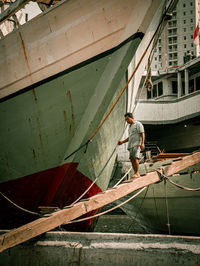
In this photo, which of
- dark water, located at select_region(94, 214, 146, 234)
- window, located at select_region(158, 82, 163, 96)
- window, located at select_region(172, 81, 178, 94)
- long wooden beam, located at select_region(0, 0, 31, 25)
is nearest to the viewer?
long wooden beam, located at select_region(0, 0, 31, 25)

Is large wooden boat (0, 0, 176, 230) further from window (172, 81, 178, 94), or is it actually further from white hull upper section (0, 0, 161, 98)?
window (172, 81, 178, 94)

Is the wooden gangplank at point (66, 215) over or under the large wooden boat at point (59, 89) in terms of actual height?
under

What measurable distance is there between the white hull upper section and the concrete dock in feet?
8.54

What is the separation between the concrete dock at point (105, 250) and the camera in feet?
6.56

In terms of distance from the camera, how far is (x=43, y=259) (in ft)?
8.14

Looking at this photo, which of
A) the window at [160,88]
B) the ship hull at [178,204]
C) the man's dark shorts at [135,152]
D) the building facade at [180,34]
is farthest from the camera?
the building facade at [180,34]

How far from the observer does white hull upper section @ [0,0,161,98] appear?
11.1ft

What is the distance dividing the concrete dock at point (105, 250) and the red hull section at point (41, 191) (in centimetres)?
117

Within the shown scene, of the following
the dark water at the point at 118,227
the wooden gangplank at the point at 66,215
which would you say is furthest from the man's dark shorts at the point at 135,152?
the dark water at the point at 118,227

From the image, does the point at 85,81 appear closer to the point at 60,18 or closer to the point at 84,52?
Answer: the point at 84,52

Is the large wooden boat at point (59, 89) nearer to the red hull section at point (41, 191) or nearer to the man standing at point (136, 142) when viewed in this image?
the red hull section at point (41, 191)

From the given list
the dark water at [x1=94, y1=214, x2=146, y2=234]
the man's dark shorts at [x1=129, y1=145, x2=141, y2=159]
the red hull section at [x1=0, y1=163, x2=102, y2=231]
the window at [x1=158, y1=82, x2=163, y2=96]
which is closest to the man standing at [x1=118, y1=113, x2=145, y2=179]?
the man's dark shorts at [x1=129, y1=145, x2=141, y2=159]

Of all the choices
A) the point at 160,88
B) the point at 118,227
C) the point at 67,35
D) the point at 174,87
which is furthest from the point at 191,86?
the point at 67,35

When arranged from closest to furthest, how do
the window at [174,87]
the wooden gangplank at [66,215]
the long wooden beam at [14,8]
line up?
the wooden gangplank at [66,215] < the long wooden beam at [14,8] < the window at [174,87]
